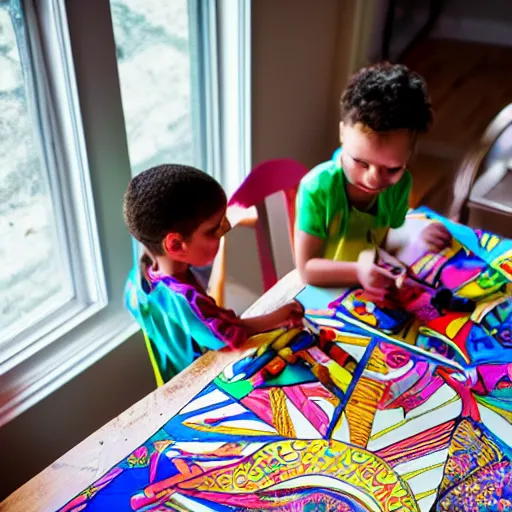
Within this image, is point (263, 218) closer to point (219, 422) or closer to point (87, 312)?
point (87, 312)

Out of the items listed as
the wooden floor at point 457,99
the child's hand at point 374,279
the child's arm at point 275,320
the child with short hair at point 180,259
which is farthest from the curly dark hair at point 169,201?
the wooden floor at point 457,99

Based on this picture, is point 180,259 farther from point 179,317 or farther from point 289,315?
point 289,315

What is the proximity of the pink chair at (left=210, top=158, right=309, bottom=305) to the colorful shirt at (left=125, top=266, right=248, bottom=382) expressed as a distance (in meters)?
0.17

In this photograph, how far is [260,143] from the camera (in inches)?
60.6

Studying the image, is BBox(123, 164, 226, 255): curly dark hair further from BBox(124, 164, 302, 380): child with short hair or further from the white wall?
the white wall

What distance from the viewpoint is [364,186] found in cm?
97

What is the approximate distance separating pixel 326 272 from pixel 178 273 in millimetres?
274

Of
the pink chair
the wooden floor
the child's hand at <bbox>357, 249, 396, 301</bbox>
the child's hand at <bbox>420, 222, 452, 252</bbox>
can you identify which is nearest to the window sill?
the pink chair

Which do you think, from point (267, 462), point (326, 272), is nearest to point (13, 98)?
point (326, 272)

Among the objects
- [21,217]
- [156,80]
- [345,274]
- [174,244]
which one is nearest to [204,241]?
[174,244]

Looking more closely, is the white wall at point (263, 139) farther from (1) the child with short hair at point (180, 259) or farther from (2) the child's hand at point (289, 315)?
(2) the child's hand at point (289, 315)

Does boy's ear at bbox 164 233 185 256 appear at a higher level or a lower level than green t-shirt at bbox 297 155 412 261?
higher

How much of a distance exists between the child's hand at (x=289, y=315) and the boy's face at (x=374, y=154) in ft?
0.79

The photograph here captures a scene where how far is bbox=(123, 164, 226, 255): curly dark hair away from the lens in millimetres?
766
